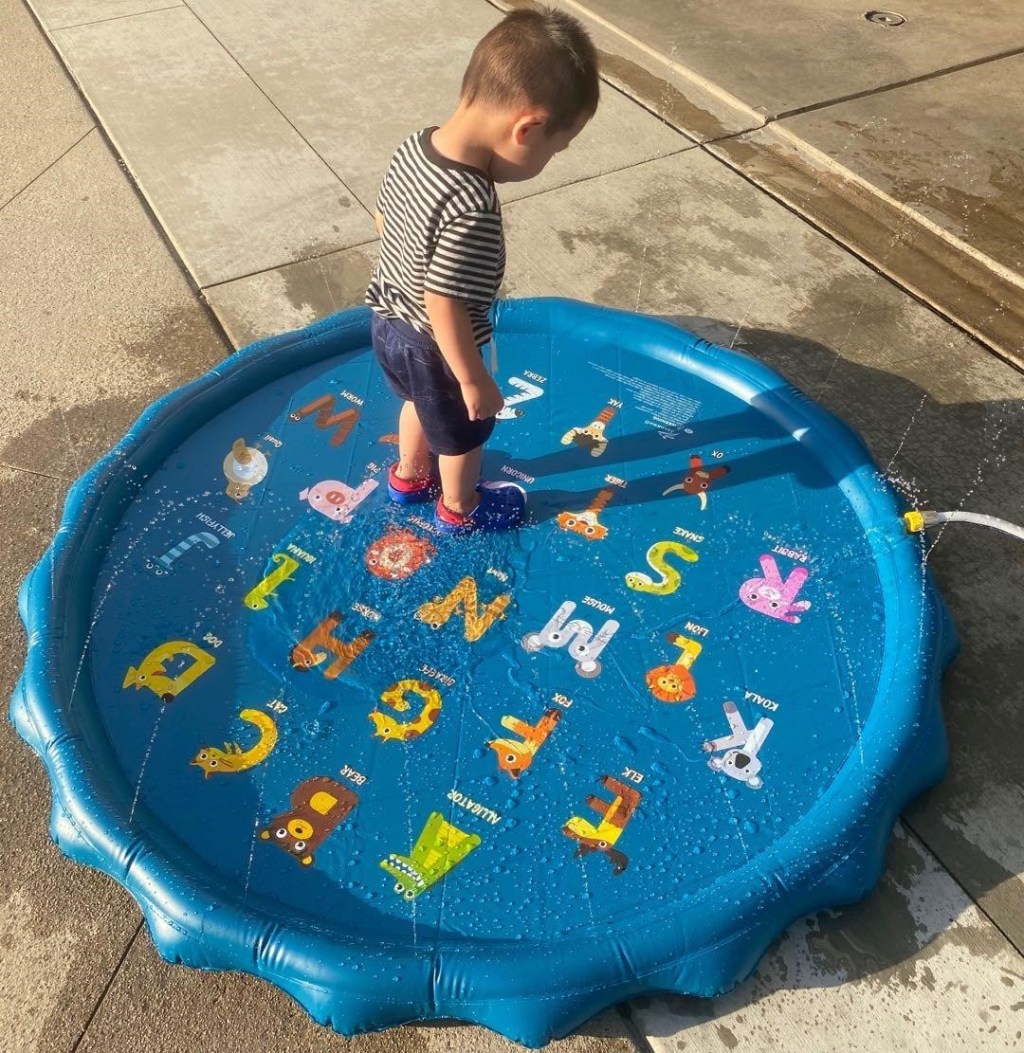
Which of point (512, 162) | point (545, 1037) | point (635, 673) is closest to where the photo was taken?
point (545, 1037)

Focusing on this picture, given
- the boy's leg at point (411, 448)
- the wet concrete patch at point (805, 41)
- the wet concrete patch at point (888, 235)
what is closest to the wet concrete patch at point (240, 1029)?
the boy's leg at point (411, 448)

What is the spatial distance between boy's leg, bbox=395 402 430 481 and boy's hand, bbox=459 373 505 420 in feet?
1.32

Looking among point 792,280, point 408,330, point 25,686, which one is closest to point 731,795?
point 408,330

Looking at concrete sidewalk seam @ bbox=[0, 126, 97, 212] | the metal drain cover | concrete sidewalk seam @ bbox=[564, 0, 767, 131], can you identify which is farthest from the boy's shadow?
the metal drain cover

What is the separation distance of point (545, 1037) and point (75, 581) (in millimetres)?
1675

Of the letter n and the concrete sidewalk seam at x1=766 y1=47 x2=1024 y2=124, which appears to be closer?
the letter n

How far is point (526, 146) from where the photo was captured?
213 centimetres

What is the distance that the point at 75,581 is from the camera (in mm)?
2715

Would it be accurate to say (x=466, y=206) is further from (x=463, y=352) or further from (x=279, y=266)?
(x=279, y=266)

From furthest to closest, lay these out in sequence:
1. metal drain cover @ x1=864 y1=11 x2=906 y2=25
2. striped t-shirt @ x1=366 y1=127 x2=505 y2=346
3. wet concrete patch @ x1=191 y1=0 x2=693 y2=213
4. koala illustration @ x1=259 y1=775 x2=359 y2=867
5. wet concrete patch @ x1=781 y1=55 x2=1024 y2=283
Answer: metal drain cover @ x1=864 y1=11 x2=906 y2=25 → wet concrete patch @ x1=191 y1=0 x2=693 y2=213 → wet concrete patch @ x1=781 y1=55 x2=1024 y2=283 → koala illustration @ x1=259 y1=775 x2=359 y2=867 → striped t-shirt @ x1=366 y1=127 x2=505 y2=346

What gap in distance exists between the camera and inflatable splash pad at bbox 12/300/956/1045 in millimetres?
2125

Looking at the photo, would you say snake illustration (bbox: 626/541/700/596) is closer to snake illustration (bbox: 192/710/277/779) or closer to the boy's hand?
the boy's hand

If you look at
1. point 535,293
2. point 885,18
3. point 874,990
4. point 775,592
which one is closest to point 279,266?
point 535,293

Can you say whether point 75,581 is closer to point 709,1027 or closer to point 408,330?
point 408,330
